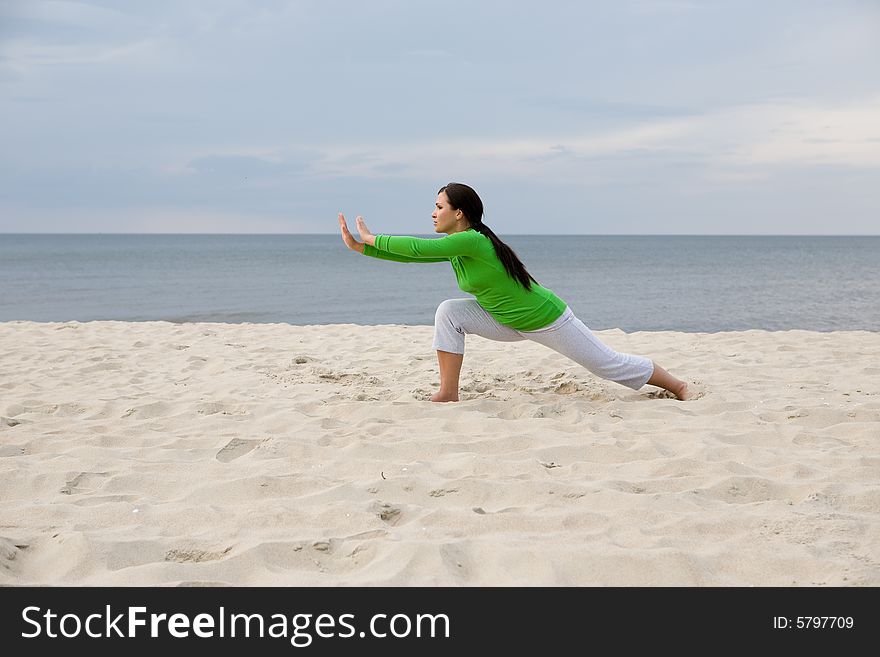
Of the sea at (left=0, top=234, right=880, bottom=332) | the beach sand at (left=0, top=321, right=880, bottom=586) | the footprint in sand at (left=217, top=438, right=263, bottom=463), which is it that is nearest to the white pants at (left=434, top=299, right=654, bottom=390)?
the beach sand at (left=0, top=321, right=880, bottom=586)

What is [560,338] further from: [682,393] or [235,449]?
[235,449]

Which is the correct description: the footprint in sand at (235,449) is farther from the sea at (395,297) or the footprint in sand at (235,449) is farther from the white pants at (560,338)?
the sea at (395,297)

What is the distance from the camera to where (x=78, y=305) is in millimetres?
20547

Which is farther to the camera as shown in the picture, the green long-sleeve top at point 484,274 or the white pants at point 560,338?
the white pants at point 560,338

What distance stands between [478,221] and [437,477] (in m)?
1.99

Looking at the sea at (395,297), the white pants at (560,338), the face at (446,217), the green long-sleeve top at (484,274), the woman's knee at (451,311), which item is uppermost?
the face at (446,217)

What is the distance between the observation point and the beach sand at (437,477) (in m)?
2.66

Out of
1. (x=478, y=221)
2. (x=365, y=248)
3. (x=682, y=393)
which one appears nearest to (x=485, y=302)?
(x=478, y=221)

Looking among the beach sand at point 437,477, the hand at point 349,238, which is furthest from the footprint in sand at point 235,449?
the hand at point 349,238

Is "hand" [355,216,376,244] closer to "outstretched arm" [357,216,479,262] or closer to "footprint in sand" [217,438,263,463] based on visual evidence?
"outstretched arm" [357,216,479,262]
